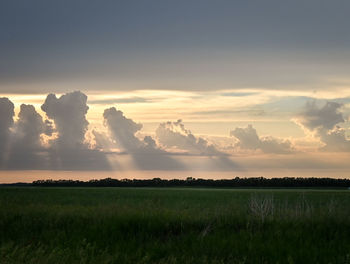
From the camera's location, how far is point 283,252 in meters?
17.4

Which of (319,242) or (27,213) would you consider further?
(27,213)

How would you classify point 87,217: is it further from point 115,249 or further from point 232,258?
point 232,258

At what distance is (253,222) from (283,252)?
5333mm

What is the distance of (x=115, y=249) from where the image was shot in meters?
17.7

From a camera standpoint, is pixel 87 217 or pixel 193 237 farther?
pixel 87 217

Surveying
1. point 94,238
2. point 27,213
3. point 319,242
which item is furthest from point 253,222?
point 27,213

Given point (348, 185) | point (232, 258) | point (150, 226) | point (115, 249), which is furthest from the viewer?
point (348, 185)

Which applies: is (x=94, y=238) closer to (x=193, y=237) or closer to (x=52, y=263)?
(x=193, y=237)

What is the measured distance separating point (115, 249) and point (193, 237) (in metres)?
3.57

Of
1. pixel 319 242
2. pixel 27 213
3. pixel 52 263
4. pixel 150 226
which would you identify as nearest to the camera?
pixel 52 263

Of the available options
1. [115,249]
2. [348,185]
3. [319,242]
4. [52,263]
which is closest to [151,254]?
[115,249]

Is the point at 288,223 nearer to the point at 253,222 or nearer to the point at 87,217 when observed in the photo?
the point at 253,222

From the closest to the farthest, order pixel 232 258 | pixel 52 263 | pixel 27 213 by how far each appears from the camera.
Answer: pixel 52 263, pixel 232 258, pixel 27 213

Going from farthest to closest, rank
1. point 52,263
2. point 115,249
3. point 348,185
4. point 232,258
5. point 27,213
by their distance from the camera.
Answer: point 348,185, point 27,213, point 115,249, point 232,258, point 52,263
